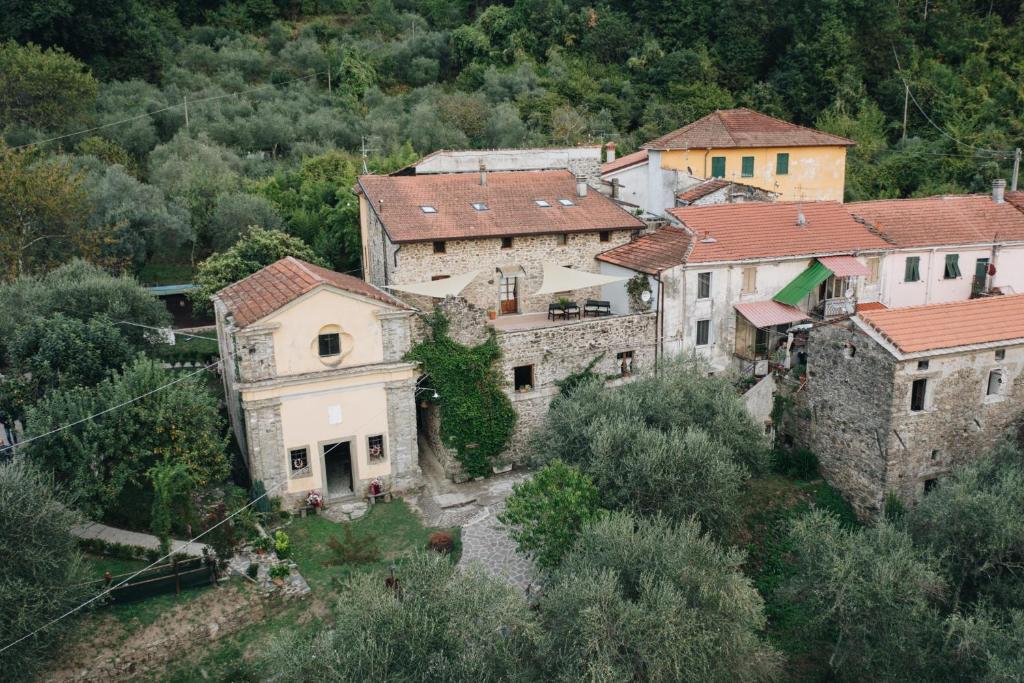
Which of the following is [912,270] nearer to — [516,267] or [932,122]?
[516,267]

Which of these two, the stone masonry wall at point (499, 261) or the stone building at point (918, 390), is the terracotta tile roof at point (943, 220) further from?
the stone masonry wall at point (499, 261)

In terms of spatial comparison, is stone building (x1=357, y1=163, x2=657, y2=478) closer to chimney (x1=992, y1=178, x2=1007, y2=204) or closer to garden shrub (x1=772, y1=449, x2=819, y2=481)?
garden shrub (x1=772, y1=449, x2=819, y2=481)

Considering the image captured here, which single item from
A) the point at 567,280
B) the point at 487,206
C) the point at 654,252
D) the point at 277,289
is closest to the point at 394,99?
the point at 487,206

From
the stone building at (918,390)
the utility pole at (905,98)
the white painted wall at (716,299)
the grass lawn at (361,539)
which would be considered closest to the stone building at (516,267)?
the white painted wall at (716,299)

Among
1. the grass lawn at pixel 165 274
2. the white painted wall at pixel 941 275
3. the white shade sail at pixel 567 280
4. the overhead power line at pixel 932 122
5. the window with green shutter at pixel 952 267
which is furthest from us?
the overhead power line at pixel 932 122

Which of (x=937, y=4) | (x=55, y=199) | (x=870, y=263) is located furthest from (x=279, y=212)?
(x=937, y=4)

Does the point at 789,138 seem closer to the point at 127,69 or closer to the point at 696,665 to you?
the point at 696,665
